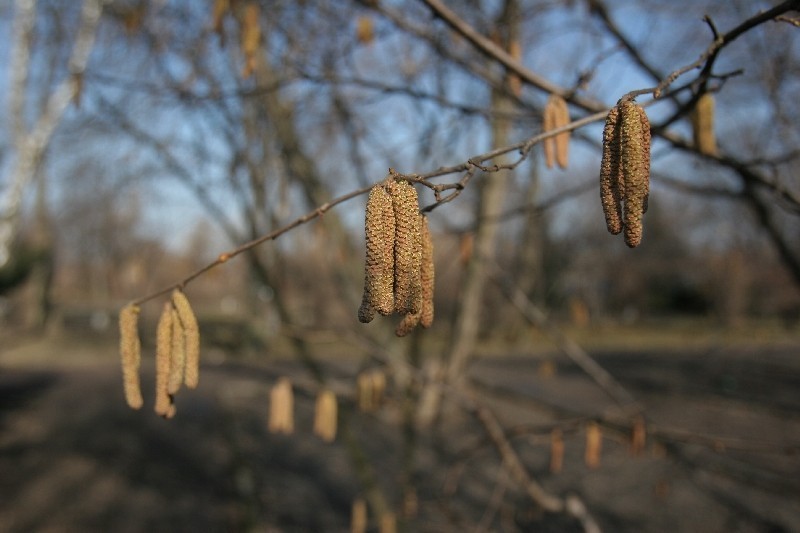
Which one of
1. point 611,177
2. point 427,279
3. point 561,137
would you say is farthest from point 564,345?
point 611,177

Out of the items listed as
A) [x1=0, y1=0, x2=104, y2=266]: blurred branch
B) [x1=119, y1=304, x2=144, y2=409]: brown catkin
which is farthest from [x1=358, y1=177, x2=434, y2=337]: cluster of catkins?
[x1=0, y1=0, x2=104, y2=266]: blurred branch

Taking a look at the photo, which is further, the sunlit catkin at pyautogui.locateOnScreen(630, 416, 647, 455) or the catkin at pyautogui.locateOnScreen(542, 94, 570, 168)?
the sunlit catkin at pyautogui.locateOnScreen(630, 416, 647, 455)

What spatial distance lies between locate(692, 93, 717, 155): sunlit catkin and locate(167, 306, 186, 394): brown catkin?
1.56 m

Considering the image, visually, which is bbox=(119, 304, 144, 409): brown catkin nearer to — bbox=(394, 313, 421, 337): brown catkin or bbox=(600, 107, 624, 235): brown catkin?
bbox=(394, 313, 421, 337): brown catkin

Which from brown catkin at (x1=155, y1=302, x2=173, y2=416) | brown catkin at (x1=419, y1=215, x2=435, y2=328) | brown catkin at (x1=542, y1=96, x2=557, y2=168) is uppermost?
brown catkin at (x1=542, y1=96, x2=557, y2=168)

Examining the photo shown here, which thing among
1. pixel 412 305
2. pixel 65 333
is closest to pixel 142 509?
pixel 412 305

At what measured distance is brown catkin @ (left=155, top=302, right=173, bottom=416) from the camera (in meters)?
1.39

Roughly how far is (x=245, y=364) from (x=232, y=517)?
11.4 m

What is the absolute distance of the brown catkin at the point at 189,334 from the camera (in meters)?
1.39

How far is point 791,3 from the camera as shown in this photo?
4.38 feet

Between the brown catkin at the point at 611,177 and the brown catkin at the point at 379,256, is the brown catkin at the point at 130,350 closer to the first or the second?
the brown catkin at the point at 379,256

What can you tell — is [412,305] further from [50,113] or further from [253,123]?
[50,113]

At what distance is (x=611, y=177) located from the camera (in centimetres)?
113

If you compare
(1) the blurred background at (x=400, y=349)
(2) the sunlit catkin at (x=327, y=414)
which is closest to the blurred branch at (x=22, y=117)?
(1) the blurred background at (x=400, y=349)
